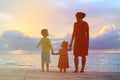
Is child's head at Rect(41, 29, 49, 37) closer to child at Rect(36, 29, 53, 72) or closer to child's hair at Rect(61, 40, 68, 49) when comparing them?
child at Rect(36, 29, 53, 72)

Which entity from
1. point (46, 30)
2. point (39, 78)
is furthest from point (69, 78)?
point (46, 30)

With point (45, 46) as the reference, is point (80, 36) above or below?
above

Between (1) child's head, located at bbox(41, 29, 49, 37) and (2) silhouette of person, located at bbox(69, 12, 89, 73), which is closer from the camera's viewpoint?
(2) silhouette of person, located at bbox(69, 12, 89, 73)

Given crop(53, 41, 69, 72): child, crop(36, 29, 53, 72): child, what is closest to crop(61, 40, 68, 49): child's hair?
crop(53, 41, 69, 72): child

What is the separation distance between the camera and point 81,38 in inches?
195

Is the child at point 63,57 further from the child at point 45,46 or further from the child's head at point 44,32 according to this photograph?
the child's head at point 44,32

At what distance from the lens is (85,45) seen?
497cm

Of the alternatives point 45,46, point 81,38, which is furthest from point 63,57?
point 81,38

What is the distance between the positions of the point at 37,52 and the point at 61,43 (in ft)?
1.92

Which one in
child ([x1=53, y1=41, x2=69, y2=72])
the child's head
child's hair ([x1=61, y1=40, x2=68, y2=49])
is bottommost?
child ([x1=53, y1=41, x2=69, y2=72])

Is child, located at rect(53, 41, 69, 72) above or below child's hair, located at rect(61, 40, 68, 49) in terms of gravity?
below

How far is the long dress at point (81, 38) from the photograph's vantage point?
4.90 metres

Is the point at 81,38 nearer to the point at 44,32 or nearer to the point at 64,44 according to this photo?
the point at 64,44

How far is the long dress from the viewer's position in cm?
490
